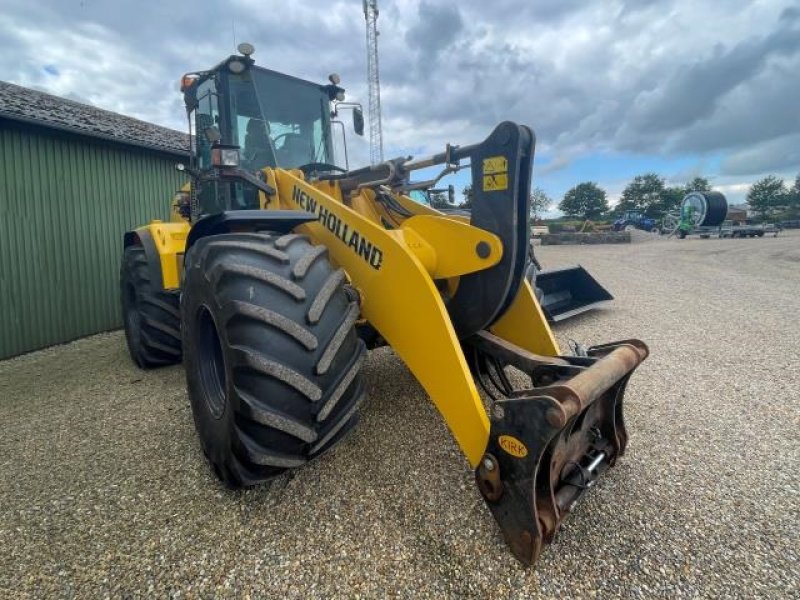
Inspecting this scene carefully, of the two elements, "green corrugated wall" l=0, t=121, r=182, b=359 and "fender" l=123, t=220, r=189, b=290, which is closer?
"fender" l=123, t=220, r=189, b=290

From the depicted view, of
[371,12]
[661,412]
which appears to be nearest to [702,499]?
[661,412]

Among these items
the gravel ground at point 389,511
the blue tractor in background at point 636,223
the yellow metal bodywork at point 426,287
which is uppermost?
the blue tractor in background at point 636,223

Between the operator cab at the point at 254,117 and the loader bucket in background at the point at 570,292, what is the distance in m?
3.08

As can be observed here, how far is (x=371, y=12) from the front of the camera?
32.3 meters

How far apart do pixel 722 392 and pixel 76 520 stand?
418cm

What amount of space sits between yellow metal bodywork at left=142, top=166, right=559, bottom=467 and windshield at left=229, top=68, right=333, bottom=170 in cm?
94

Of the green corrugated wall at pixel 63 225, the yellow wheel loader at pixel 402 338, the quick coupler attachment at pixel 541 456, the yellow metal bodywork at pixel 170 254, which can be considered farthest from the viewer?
the green corrugated wall at pixel 63 225

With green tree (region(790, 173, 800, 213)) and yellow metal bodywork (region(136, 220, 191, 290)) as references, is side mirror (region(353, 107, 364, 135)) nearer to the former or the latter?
yellow metal bodywork (region(136, 220, 191, 290))

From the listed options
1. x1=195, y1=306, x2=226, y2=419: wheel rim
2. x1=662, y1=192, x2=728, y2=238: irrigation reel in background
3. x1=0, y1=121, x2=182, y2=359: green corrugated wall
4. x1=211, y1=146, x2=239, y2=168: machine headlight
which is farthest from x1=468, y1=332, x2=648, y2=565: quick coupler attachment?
x1=662, y1=192, x2=728, y2=238: irrigation reel in background

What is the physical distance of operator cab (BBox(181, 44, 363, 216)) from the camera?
12.0ft

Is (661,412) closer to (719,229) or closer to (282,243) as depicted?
(282,243)

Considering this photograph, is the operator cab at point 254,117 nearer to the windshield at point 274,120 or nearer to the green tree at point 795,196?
the windshield at point 274,120

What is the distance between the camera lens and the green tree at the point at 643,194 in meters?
64.2

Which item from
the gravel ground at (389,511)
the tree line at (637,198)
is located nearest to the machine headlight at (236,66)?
the gravel ground at (389,511)
